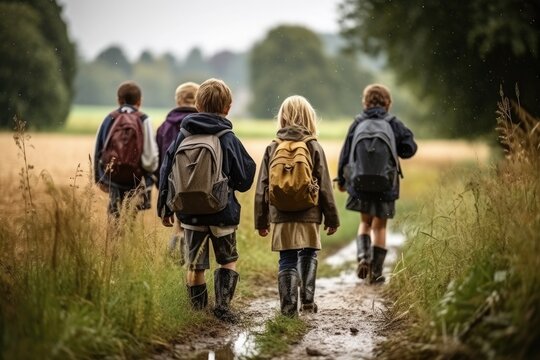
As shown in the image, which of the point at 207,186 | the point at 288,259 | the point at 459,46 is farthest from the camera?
the point at 459,46

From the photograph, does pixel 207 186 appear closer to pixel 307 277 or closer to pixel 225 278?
pixel 225 278

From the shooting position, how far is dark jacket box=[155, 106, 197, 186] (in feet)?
24.2

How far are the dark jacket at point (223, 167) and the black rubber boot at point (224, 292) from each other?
468 mm

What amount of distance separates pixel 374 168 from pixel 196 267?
252 centimetres

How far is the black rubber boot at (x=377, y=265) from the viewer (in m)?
7.84

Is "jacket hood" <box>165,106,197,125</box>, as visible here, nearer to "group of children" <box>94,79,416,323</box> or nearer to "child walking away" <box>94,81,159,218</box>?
"child walking away" <box>94,81,159,218</box>

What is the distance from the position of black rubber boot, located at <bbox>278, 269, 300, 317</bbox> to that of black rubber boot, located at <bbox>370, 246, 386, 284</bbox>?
2.09m

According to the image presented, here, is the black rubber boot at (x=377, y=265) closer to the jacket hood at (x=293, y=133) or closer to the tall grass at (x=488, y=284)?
the tall grass at (x=488, y=284)

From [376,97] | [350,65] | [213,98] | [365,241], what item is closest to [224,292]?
[213,98]

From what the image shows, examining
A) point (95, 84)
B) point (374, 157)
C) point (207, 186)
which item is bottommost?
point (207, 186)

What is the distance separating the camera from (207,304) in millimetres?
5945

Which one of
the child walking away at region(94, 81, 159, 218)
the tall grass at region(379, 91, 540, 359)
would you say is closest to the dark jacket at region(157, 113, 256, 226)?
the child walking away at region(94, 81, 159, 218)

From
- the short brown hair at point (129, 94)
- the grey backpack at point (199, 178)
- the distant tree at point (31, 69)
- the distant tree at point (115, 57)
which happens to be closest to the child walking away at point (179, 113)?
the short brown hair at point (129, 94)

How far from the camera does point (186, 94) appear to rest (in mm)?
7352
